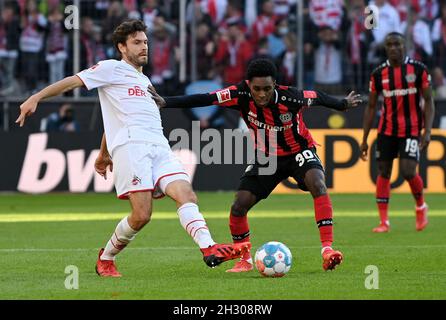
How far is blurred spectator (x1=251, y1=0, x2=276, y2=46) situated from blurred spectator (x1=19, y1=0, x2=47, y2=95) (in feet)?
13.5

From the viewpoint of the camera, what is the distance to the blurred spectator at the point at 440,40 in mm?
20781

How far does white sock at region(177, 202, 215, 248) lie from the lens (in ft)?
27.7

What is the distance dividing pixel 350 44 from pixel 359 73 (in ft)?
1.90

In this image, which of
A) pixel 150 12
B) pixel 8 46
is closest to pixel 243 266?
pixel 150 12

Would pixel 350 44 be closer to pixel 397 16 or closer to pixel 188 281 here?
pixel 397 16

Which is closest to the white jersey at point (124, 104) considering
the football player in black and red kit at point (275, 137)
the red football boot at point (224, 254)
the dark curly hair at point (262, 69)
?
the football player in black and red kit at point (275, 137)

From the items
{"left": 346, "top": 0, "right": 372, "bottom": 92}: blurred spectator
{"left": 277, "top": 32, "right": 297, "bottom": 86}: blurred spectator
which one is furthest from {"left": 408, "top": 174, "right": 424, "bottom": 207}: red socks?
{"left": 277, "top": 32, "right": 297, "bottom": 86}: blurred spectator

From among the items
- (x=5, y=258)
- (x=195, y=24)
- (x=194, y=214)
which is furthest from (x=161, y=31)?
(x=194, y=214)

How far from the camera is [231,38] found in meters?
21.1

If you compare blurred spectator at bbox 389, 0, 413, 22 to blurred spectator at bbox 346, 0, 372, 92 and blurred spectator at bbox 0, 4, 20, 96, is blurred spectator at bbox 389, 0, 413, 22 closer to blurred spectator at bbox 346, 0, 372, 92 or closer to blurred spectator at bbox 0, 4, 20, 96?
blurred spectator at bbox 346, 0, 372, 92

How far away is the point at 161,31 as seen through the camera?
68.2 feet

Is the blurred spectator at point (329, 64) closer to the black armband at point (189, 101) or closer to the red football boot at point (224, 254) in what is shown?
the black armband at point (189, 101)

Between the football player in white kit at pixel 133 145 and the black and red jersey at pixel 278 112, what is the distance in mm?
694

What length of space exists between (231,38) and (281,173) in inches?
457
